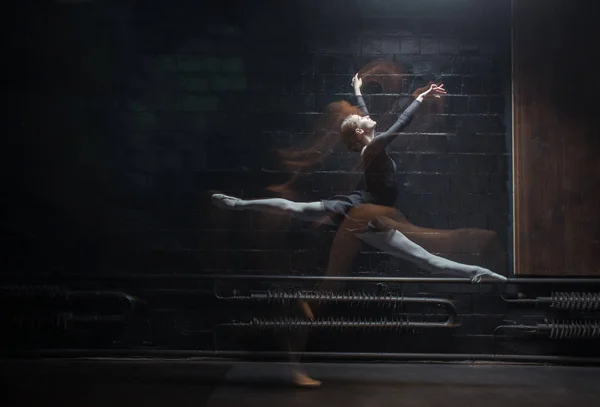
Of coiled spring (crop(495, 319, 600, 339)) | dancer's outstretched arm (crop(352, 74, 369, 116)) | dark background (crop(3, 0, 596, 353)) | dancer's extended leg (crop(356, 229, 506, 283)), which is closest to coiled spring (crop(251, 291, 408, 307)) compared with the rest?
dark background (crop(3, 0, 596, 353))

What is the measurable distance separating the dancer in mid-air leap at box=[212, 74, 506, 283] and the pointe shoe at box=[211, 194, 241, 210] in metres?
0.37

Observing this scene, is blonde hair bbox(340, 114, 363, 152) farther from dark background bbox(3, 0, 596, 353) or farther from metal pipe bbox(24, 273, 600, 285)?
metal pipe bbox(24, 273, 600, 285)

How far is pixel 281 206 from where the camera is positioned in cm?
557

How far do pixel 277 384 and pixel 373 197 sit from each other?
Answer: 1.76 meters

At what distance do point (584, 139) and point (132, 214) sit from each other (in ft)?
13.0

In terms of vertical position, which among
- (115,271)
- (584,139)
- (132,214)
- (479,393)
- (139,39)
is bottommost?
(479,393)

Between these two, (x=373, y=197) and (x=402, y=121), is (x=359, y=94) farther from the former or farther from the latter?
(x=373, y=197)

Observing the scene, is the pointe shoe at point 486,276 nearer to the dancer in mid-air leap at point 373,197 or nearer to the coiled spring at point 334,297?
the dancer in mid-air leap at point 373,197

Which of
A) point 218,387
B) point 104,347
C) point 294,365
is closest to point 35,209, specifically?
point 104,347

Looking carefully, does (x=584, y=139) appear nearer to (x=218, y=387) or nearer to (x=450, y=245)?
(x=450, y=245)

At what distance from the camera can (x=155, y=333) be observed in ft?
18.5

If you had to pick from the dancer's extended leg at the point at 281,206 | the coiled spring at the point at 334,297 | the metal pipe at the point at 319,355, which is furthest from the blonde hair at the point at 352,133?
the metal pipe at the point at 319,355

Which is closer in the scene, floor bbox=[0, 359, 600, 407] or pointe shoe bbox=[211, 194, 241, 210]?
floor bbox=[0, 359, 600, 407]

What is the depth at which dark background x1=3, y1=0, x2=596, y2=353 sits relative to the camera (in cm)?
555
